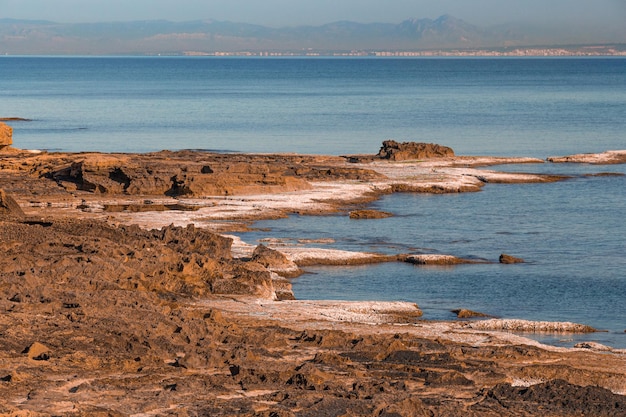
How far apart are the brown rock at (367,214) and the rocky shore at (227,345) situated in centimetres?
839

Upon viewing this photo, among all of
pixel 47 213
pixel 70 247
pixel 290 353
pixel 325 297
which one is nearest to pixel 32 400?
pixel 290 353

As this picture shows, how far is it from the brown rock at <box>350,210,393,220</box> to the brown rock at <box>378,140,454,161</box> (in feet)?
59.7

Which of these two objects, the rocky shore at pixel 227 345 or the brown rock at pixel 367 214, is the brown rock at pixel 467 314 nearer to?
the rocky shore at pixel 227 345

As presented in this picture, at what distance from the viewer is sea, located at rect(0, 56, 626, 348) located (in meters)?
28.0

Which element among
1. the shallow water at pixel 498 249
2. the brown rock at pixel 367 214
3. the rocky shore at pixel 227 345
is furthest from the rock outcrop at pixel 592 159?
the rocky shore at pixel 227 345

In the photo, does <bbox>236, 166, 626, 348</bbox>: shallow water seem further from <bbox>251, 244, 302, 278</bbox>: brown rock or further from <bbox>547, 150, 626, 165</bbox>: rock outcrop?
<bbox>547, 150, 626, 165</bbox>: rock outcrop

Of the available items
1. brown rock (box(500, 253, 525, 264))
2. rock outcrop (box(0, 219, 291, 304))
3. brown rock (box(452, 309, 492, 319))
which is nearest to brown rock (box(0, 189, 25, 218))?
rock outcrop (box(0, 219, 291, 304))

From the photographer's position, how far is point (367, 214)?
1608 inches

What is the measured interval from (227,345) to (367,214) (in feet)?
77.9

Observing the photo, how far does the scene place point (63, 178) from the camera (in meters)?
46.0

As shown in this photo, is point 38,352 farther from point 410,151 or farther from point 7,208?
point 410,151

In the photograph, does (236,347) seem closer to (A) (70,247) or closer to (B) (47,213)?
(A) (70,247)

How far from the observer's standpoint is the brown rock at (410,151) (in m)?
59.8

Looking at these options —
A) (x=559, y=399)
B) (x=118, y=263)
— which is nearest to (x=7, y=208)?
(x=118, y=263)
